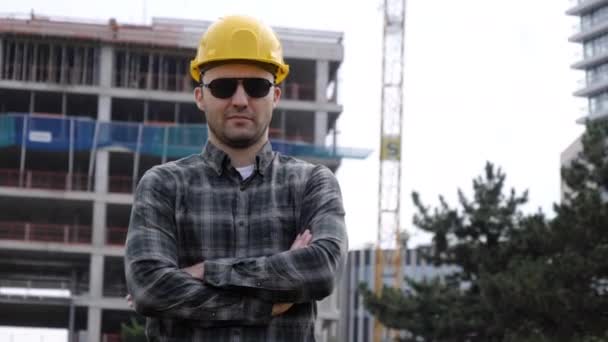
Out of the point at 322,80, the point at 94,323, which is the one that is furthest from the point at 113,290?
the point at 322,80

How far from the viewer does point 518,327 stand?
43.6m

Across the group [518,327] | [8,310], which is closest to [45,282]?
[8,310]

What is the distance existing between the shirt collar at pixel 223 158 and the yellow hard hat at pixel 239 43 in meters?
0.28

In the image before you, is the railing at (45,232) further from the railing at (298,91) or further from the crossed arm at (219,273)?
the crossed arm at (219,273)

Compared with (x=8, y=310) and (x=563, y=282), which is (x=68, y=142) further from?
(x=563, y=282)

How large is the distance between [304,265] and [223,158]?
45 cm

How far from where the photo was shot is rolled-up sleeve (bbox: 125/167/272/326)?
15.1 ft

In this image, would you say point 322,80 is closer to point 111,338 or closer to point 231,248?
point 111,338

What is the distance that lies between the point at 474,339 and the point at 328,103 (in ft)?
108

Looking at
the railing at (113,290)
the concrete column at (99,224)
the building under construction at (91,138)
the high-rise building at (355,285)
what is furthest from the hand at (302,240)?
the high-rise building at (355,285)

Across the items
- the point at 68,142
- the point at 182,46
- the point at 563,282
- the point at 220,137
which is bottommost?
the point at 220,137

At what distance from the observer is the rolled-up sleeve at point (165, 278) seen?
15.1 feet

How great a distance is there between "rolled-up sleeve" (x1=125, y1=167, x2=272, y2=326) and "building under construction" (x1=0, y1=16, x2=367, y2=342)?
7225 cm

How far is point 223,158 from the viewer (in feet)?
15.7
